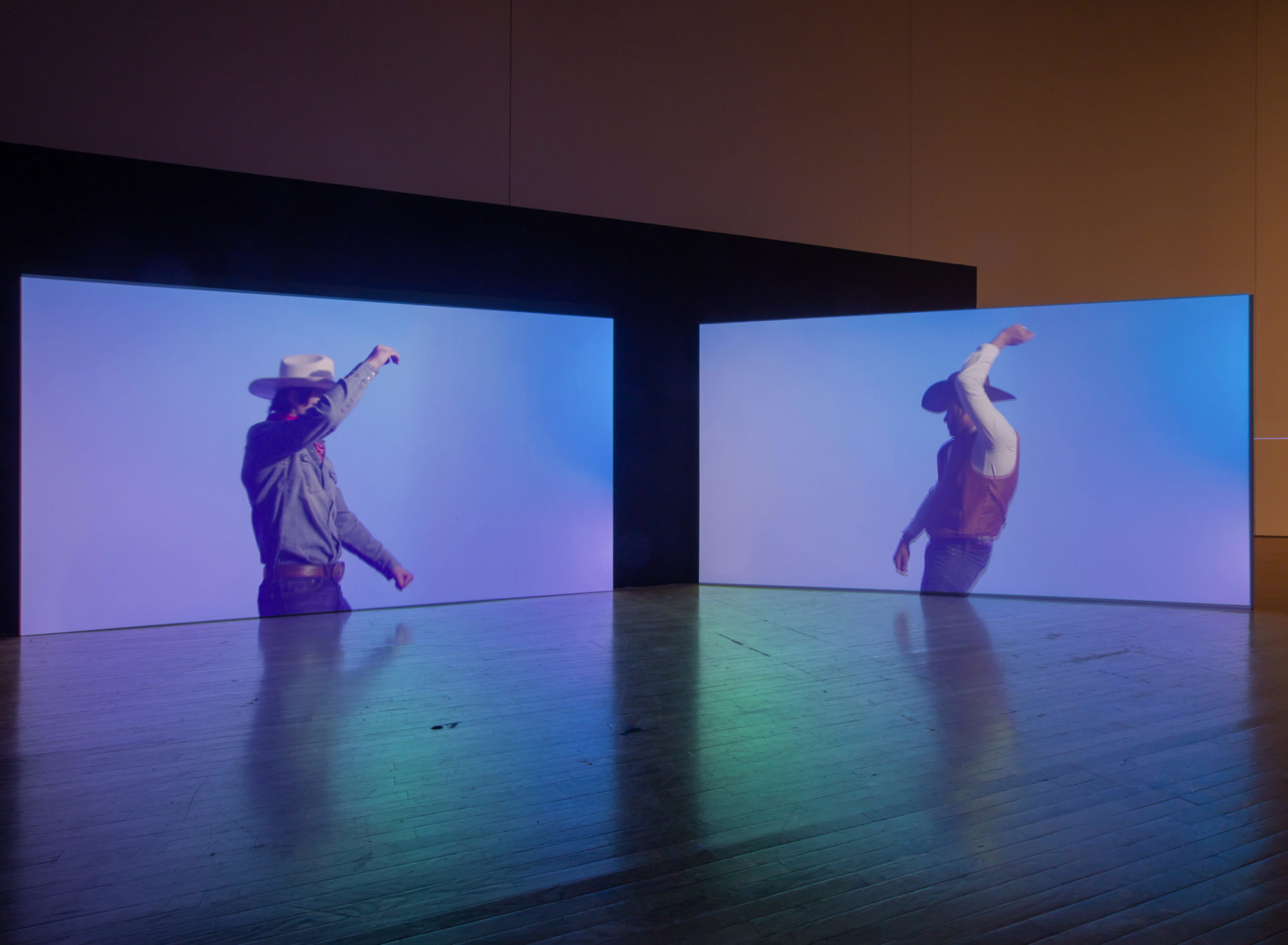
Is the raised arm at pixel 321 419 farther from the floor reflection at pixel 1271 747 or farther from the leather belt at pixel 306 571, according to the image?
the floor reflection at pixel 1271 747

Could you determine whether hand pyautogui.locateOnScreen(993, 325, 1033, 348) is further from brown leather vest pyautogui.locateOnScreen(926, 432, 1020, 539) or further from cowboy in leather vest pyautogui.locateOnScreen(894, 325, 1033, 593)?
brown leather vest pyautogui.locateOnScreen(926, 432, 1020, 539)

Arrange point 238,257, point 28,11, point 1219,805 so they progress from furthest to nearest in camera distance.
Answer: point 238,257 → point 28,11 → point 1219,805

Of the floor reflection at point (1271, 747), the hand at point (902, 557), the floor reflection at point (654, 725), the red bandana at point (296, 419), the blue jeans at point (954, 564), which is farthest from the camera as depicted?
the hand at point (902, 557)

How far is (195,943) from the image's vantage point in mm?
1756

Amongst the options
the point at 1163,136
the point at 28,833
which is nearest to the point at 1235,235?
the point at 1163,136

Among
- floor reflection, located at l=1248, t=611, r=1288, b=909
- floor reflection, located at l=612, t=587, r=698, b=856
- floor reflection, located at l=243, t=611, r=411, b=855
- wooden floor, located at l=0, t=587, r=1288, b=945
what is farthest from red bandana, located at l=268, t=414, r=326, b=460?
floor reflection, located at l=1248, t=611, r=1288, b=909

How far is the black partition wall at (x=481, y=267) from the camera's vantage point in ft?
14.7

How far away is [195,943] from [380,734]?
1253 millimetres

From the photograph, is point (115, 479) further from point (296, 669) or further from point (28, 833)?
point (28, 833)

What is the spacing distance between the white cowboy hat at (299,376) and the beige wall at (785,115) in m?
1.22

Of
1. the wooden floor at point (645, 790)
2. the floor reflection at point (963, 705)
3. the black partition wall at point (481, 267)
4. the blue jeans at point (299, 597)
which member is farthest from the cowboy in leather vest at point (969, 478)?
the blue jeans at point (299, 597)

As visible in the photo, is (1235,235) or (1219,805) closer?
(1219,805)

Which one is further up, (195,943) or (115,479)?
(115,479)

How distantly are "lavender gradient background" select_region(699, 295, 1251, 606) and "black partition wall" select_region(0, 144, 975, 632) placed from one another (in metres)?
0.39
